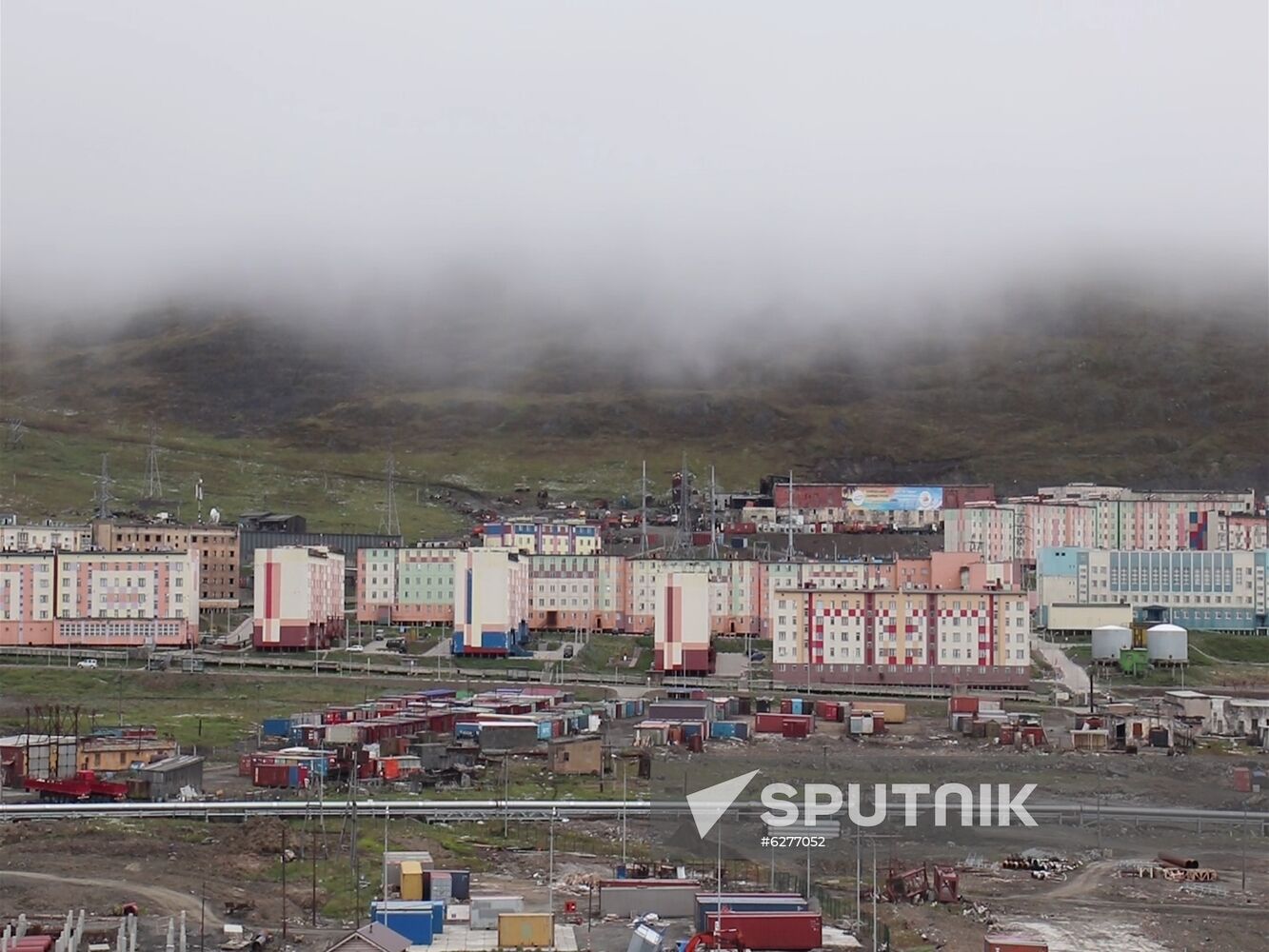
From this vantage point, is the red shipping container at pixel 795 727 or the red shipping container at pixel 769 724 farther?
the red shipping container at pixel 769 724

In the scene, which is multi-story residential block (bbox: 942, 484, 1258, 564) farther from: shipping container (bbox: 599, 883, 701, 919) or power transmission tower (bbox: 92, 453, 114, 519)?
shipping container (bbox: 599, 883, 701, 919)

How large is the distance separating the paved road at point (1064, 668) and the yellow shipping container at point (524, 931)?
57159 mm

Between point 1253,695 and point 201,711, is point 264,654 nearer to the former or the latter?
point 201,711

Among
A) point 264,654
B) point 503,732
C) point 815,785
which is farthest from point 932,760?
point 264,654

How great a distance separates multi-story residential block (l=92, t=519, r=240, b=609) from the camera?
114 metres

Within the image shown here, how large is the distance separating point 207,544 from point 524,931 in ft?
268

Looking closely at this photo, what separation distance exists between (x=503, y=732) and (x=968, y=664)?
30831 mm

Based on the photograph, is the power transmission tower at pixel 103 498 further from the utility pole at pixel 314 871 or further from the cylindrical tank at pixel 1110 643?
the utility pole at pixel 314 871

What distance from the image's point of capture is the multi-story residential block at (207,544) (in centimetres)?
11375

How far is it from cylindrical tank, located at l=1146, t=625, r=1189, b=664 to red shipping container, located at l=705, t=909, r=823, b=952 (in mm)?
65532

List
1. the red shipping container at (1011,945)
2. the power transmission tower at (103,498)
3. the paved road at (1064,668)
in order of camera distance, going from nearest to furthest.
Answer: the red shipping container at (1011,945), the paved road at (1064,668), the power transmission tower at (103,498)

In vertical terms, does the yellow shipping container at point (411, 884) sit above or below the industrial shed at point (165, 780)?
below

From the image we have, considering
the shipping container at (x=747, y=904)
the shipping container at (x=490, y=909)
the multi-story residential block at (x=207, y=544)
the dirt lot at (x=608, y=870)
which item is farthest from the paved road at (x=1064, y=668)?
the shipping container at (x=490, y=909)

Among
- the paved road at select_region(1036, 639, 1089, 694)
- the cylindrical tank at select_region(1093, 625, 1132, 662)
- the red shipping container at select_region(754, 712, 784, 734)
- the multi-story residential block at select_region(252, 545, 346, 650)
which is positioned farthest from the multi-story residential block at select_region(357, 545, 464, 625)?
the red shipping container at select_region(754, 712, 784, 734)
